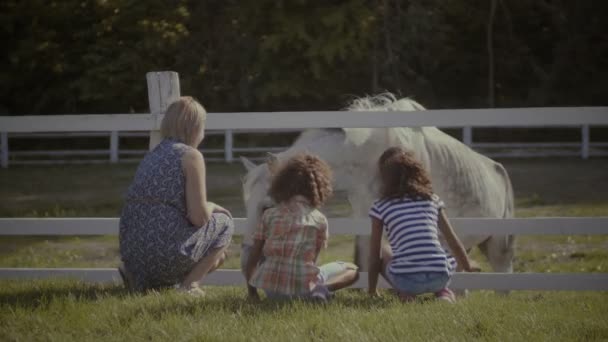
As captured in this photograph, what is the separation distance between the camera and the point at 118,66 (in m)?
24.9

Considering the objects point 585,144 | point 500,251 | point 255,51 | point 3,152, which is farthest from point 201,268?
point 255,51

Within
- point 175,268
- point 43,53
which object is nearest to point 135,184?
point 175,268

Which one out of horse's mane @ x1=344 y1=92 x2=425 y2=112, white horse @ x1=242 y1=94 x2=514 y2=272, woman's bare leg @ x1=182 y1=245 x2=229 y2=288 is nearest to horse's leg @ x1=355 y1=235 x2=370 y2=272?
white horse @ x1=242 y1=94 x2=514 y2=272

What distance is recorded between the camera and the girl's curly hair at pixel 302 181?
4.32 meters

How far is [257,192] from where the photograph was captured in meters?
5.21

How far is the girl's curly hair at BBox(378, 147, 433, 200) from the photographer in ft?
14.4

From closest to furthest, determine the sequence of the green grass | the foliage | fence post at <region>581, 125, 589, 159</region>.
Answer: the green grass → fence post at <region>581, 125, 589, 159</region> → the foliage

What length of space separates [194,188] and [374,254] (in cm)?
108

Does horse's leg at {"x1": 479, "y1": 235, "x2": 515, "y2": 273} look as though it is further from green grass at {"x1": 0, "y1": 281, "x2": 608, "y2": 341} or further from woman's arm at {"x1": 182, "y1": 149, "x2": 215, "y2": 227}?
woman's arm at {"x1": 182, "y1": 149, "x2": 215, "y2": 227}

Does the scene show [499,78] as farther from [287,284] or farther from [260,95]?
[287,284]

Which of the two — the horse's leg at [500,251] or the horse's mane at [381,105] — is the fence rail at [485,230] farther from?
the horse's leg at [500,251]

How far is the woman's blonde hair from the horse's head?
0.60 m

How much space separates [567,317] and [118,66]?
22468mm

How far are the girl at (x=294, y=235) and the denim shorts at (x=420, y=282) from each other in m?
0.41
